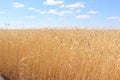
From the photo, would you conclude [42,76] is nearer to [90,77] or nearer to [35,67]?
[35,67]

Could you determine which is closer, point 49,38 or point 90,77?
point 90,77

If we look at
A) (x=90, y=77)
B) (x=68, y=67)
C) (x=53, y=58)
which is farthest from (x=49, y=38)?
(x=90, y=77)

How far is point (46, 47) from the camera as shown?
16.6ft

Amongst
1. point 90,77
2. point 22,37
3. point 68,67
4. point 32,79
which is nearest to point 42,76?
point 32,79

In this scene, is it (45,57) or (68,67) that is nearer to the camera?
(68,67)

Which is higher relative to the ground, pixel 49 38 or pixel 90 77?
pixel 49 38

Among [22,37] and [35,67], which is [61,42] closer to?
[35,67]

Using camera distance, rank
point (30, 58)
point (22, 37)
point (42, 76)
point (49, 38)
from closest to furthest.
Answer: point (42, 76)
point (30, 58)
point (49, 38)
point (22, 37)

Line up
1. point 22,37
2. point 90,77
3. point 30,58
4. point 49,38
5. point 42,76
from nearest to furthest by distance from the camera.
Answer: point 90,77 → point 42,76 → point 30,58 → point 49,38 → point 22,37

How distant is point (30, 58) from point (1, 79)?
1.87ft

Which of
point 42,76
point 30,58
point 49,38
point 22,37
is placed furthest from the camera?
point 22,37

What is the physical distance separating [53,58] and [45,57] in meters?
0.16

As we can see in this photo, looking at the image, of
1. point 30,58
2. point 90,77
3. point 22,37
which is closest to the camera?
point 90,77

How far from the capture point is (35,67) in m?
4.79
